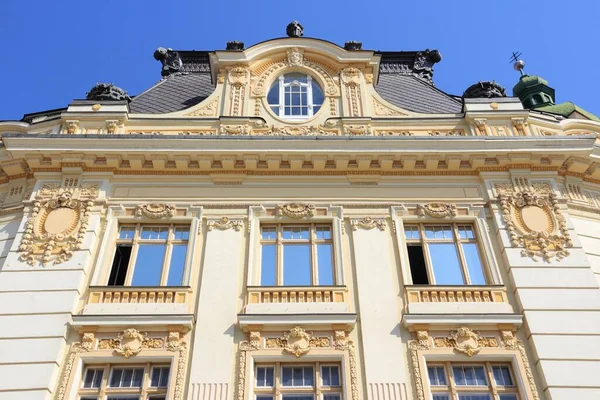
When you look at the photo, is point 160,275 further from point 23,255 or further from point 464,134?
point 464,134

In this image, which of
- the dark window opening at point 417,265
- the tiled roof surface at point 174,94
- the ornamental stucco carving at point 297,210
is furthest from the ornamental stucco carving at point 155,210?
the dark window opening at point 417,265

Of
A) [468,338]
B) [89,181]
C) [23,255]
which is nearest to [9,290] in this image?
[23,255]

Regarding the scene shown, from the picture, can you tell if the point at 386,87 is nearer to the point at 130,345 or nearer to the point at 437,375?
the point at 437,375

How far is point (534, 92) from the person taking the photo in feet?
89.6

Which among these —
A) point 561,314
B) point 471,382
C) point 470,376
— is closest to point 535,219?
point 561,314

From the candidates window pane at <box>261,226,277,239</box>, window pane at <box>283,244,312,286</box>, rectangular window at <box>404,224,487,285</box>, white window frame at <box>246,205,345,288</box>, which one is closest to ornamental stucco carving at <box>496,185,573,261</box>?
rectangular window at <box>404,224,487,285</box>

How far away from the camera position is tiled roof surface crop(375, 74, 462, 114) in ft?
54.7

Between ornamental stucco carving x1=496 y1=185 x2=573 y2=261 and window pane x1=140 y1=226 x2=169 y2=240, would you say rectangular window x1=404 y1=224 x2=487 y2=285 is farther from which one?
window pane x1=140 y1=226 x2=169 y2=240

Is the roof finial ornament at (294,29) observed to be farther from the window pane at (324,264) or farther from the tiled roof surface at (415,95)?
the window pane at (324,264)

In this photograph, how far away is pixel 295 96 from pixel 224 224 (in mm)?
5019

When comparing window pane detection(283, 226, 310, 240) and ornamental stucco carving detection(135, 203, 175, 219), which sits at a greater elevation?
ornamental stucco carving detection(135, 203, 175, 219)

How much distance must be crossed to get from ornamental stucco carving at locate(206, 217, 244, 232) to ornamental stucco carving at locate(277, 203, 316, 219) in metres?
0.97

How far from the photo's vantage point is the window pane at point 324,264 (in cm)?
1249

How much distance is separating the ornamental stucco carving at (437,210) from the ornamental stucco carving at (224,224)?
4249 mm
